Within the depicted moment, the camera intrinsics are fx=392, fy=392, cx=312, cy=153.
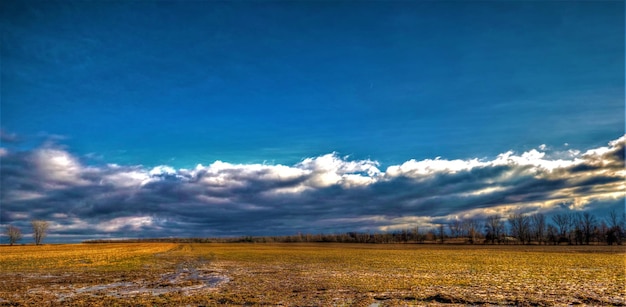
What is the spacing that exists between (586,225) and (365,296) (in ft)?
658

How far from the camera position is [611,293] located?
23.8 metres

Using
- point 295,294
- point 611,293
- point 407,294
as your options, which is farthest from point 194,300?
point 611,293

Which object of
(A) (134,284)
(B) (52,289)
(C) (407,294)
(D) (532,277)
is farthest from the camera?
(D) (532,277)

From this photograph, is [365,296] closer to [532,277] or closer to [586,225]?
[532,277]

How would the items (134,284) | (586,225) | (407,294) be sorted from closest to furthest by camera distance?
(407,294)
(134,284)
(586,225)

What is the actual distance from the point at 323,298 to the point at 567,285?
18.1 metres

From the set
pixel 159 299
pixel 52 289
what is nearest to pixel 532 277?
pixel 159 299

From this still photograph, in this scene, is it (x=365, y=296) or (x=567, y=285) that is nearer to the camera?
(x=365, y=296)

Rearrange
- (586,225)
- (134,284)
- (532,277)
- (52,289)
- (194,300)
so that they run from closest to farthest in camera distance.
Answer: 1. (194,300)
2. (52,289)
3. (134,284)
4. (532,277)
5. (586,225)

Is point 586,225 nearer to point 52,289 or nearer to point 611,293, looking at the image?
point 611,293

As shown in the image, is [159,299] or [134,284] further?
[134,284]

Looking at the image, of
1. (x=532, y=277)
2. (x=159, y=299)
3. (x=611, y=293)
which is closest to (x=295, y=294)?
(x=159, y=299)

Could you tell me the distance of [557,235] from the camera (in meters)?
186

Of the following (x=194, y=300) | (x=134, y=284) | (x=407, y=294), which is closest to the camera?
(x=194, y=300)
